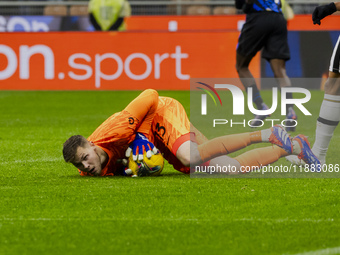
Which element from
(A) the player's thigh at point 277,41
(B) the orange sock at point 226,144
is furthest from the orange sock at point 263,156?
(A) the player's thigh at point 277,41

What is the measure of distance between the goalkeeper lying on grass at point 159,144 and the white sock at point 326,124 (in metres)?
0.15

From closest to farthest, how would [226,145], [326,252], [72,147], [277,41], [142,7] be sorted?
[326,252], [72,147], [226,145], [277,41], [142,7]

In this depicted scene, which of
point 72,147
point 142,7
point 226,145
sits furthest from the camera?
point 142,7

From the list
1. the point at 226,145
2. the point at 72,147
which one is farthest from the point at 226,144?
the point at 72,147

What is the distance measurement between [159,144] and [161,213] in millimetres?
1388

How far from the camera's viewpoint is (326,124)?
5551mm

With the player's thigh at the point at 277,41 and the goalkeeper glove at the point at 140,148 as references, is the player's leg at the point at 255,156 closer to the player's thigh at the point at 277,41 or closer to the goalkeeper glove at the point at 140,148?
the goalkeeper glove at the point at 140,148

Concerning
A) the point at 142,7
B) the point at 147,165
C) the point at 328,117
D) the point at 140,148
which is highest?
the point at 328,117

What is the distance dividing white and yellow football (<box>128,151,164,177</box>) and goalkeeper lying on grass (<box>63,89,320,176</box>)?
57 mm

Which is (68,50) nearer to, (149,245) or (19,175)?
(19,175)

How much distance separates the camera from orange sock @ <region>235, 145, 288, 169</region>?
17.1ft

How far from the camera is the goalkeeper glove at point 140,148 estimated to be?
518 centimetres

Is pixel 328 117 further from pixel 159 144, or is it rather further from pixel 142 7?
pixel 142 7

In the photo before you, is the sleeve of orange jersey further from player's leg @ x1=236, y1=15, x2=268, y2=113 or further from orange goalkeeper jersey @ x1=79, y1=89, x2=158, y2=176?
player's leg @ x1=236, y1=15, x2=268, y2=113
